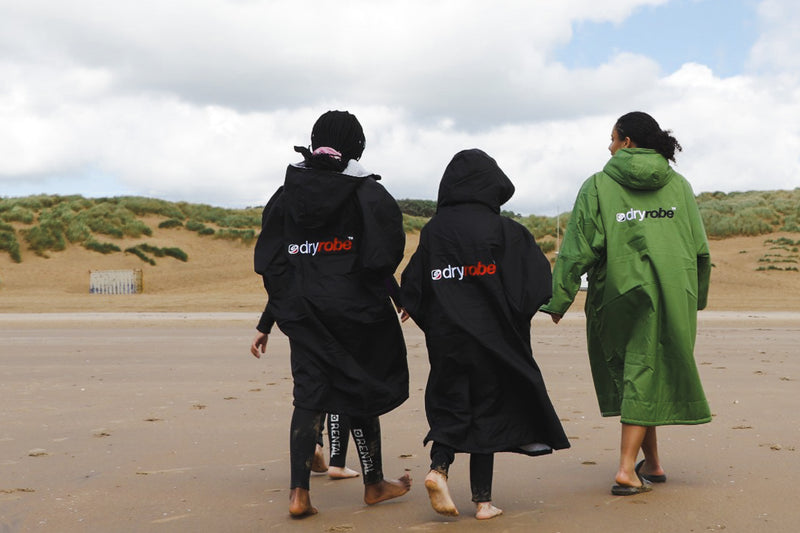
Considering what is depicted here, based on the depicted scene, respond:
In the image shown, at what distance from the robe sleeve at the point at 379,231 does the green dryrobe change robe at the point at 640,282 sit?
0.86m

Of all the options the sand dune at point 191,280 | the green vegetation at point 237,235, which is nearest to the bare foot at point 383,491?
the sand dune at point 191,280

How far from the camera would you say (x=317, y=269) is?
4766mm

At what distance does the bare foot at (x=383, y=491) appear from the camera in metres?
4.88

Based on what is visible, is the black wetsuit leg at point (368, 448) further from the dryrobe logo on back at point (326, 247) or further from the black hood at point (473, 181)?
the black hood at point (473, 181)

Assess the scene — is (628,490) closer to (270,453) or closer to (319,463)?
(319,463)

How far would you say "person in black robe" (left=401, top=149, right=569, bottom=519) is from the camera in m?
4.50

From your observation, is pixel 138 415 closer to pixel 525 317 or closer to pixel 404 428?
pixel 404 428

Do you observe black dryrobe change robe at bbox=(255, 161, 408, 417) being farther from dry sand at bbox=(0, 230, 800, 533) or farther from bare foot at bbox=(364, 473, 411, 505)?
dry sand at bbox=(0, 230, 800, 533)

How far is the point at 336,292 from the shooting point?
4703 millimetres

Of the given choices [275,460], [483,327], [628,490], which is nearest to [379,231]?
[483,327]

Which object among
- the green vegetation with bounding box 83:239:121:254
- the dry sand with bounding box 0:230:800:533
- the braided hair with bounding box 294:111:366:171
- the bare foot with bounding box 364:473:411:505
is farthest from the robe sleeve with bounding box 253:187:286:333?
the green vegetation with bounding box 83:239:121:254

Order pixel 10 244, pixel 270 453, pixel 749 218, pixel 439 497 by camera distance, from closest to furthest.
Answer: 1. pixel 439 497
2. pixel 270 453
3. pixel 10 244
4. pixel 749 218

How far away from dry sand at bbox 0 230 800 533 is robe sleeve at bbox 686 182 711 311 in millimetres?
1062

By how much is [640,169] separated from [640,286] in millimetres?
640
